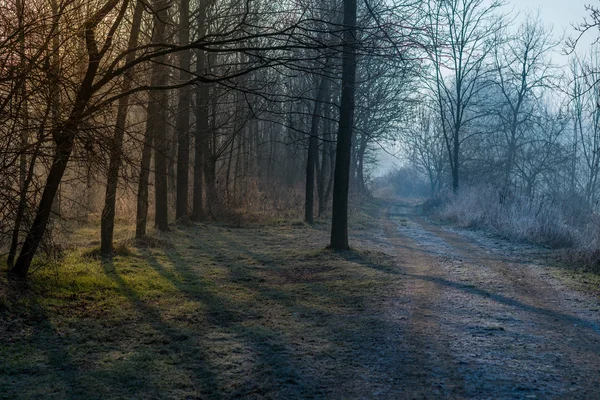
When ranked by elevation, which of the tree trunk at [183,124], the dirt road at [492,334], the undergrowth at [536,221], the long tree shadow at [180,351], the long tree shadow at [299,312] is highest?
the tree trunk at [183,124]

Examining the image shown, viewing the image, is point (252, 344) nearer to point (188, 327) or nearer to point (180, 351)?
point (180, 351)

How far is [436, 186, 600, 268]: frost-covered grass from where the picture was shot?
12.9 metres

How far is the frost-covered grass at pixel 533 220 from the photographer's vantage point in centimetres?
1287

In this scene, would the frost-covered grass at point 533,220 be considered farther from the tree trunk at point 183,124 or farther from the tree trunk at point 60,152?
the tree trunk at point 183,124

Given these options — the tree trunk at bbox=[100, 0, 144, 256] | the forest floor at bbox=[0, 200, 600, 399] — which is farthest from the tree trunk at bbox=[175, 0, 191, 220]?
the forest floor at bbox=[0, 200, 600, 399]

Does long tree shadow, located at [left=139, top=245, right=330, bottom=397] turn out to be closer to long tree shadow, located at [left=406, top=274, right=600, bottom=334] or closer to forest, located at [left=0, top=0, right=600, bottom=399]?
forest, located at [left=0, top=0, right=600, bottom=399]

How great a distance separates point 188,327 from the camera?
6.56 meters

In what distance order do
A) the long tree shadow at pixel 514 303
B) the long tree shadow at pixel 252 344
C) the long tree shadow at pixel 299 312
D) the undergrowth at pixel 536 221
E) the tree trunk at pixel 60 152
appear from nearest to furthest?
the long tree shadow at pixel 252 344 < the long tree shadow at pixel 299 312 < the tree trunk at pixel 60 152 < the long tree shadow at pixel 514 303 < the undergrowth at pixel 536 221

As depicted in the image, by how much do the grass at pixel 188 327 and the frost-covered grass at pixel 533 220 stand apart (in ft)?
16.6

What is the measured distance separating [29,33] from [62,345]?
3323 mm

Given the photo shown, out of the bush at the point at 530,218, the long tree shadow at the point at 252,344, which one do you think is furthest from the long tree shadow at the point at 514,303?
the bush at the point at 530,218

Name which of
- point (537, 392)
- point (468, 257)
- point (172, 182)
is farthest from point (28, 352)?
point (172, 182)

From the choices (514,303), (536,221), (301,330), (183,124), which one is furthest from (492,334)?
(183,124)

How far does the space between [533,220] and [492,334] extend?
11563 mm
